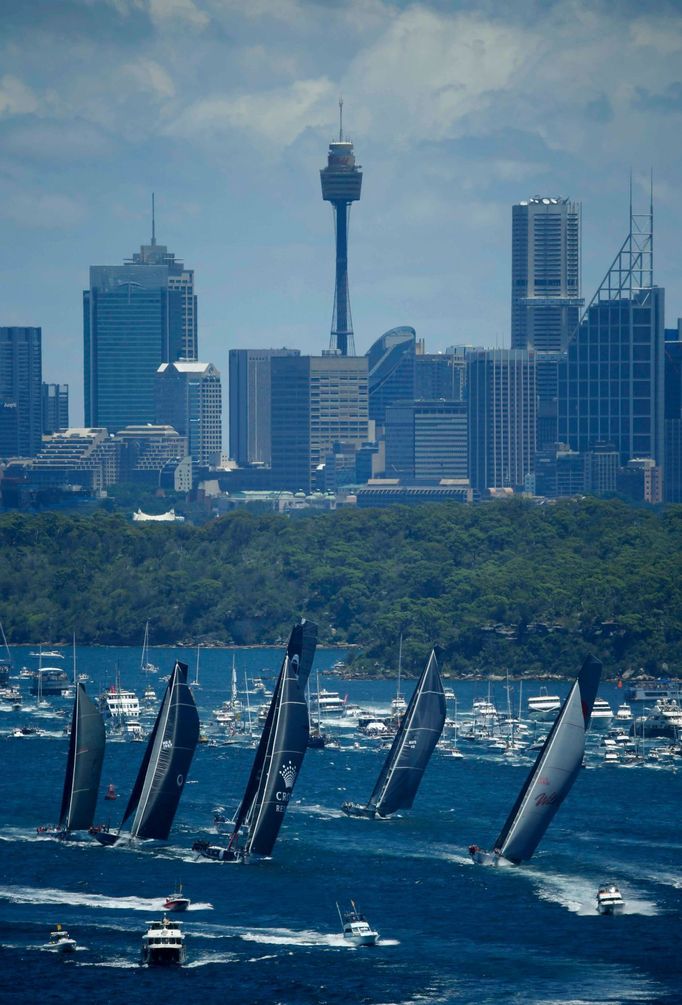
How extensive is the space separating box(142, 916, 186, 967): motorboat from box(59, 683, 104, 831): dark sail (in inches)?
858

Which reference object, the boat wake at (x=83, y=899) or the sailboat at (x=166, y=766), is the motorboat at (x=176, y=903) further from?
the sailboat at (x=166, y=766)

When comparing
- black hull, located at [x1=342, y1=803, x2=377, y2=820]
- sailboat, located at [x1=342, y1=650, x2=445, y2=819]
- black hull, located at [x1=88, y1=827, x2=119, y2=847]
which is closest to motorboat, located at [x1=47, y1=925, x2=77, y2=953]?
black hull, located at [x1=88, y1=827, x2=119, y2=847]

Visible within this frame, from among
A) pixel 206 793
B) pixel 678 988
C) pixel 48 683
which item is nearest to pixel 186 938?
pixel 678 988

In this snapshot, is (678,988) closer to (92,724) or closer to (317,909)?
(317,909)

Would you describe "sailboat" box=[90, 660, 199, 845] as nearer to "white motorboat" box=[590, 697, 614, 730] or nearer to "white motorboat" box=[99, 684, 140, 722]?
"white motorboat" box=[99, 684, 140, 722]

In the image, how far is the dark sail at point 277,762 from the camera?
323 feet

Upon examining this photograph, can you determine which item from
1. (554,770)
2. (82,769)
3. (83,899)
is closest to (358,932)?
(83,899)

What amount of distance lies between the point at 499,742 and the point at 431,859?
130 ft

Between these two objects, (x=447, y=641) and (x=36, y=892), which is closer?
(x=36, y=892)

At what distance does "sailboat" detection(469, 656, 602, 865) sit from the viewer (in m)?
96.8

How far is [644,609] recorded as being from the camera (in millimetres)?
188625

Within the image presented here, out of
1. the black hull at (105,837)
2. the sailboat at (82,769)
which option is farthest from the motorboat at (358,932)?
the sailboat at (82,769)

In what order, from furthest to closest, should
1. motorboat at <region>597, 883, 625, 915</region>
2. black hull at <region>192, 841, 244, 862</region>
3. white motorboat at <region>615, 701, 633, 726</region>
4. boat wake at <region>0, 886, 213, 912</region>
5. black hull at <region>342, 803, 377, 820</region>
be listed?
1. white motorboat at <region>615, 701, 633, 726</region>
2. black hull at <region>342, 803, 377, 820</region>
3. black hull at <region>192, 841, 244, 862</region>
4. boat wake at <region>0, 886, 213, 912</region>
5. motorboat at <region>597, 883, 625, 915</region>

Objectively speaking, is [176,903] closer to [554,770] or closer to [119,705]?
[554,770]
